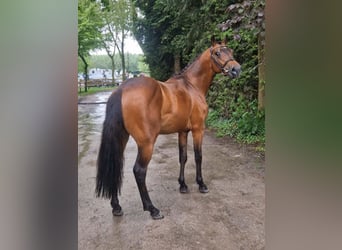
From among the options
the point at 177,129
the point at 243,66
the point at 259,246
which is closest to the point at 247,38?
the point at 243,66

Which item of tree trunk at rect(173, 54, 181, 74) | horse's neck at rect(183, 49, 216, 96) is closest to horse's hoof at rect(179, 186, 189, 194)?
horse's neck at rect(183, 49, 216, 96)

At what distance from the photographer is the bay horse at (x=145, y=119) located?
1.14m

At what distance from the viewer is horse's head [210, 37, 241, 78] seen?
1.40 m

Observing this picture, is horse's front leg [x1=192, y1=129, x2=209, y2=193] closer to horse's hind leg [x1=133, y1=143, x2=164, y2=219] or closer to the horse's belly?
the horse's belly

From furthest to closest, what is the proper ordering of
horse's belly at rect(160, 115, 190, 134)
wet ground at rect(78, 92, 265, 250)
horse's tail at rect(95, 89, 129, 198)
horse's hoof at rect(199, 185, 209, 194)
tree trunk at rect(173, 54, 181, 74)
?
1. tree trunk at rect(173, 54, 181, 74)
2. horse's hoof at rect(199, 185, 209, 194)
3. horse's belly at rect(160, 115, 190, 134)
4. horse's tail at rect(95, 89, 129, 198)
5. wet ground at rect(78, 92, 265, 250)

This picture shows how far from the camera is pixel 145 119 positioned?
1.20m

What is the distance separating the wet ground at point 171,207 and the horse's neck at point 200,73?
414mm

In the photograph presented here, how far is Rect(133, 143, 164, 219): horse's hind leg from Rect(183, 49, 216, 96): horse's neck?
47 centimetres

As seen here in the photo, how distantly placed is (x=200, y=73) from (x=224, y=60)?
0.15 metres

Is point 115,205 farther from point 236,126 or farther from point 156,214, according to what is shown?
point 236,126

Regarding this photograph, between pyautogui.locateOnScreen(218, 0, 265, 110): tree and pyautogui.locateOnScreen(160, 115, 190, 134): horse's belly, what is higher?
pyautogui.locateOnScreen(218, 0, 265, 110): tree
